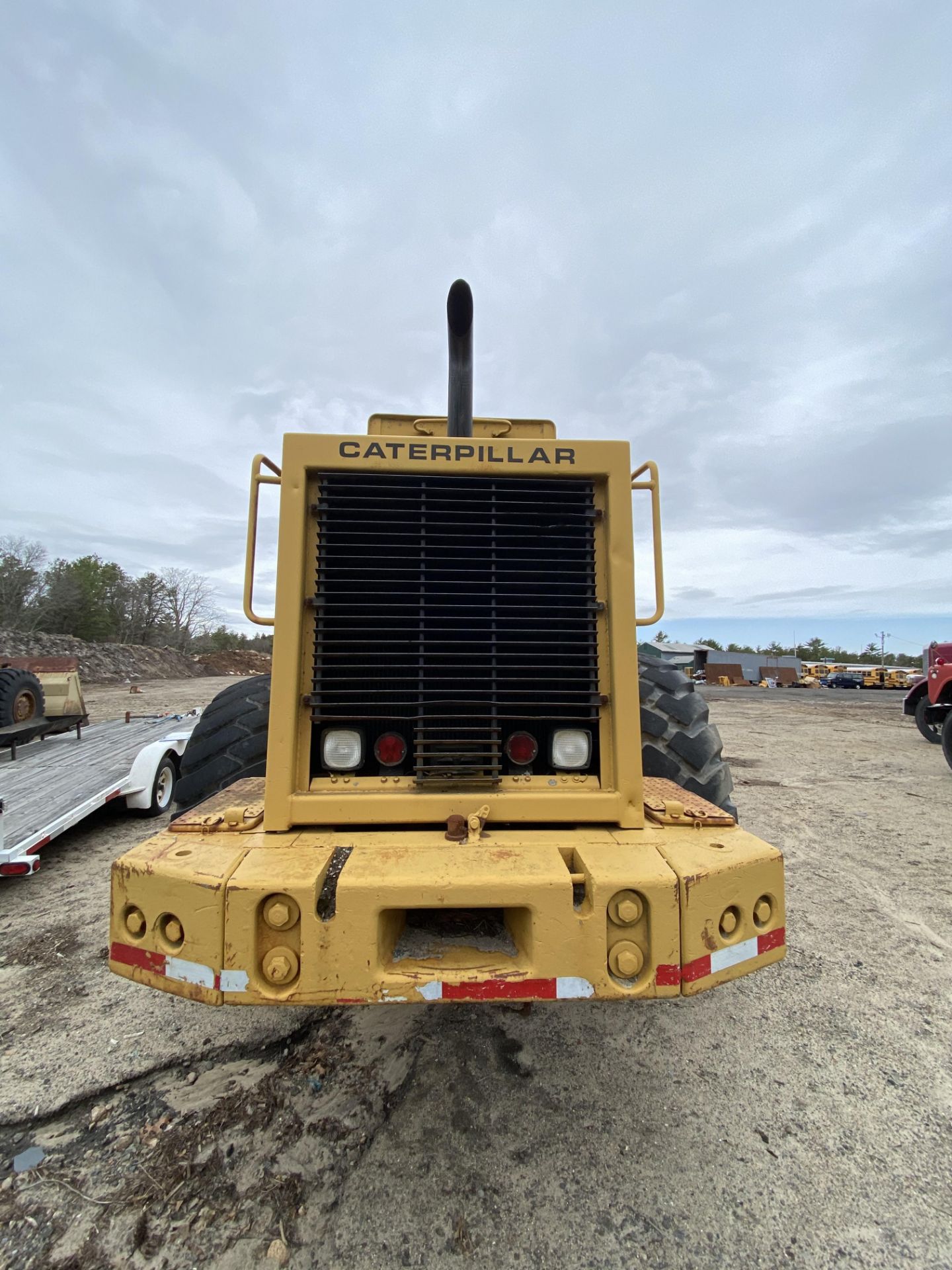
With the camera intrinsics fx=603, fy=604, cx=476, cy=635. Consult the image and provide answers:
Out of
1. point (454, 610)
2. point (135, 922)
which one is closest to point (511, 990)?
point (135, 922)

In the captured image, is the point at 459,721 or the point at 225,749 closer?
the point at 459,721

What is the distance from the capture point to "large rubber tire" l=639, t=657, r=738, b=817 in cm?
283

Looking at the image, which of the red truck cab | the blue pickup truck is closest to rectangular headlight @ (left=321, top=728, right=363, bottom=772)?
the red truck cab

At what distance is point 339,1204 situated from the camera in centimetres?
173

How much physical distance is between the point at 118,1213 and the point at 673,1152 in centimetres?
164

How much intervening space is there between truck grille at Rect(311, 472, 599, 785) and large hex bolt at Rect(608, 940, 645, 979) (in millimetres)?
714

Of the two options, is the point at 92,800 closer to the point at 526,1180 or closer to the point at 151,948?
the point at 151,948

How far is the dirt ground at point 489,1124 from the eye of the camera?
5.35 feet

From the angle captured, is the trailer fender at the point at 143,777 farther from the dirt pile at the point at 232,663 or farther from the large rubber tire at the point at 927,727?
the dirt pile at the point at 232,663

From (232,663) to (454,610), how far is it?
41936 mm

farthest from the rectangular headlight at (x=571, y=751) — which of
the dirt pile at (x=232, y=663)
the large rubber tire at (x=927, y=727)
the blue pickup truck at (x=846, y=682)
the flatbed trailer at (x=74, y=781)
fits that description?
the blue pickup truck at (x=846, y=682)

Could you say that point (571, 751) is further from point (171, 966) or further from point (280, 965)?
point (171, 966)

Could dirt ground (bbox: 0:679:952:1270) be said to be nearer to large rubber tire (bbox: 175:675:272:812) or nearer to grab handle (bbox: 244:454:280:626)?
large rubber tire (bbox: 175:675:272:812)

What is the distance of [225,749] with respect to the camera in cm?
300
